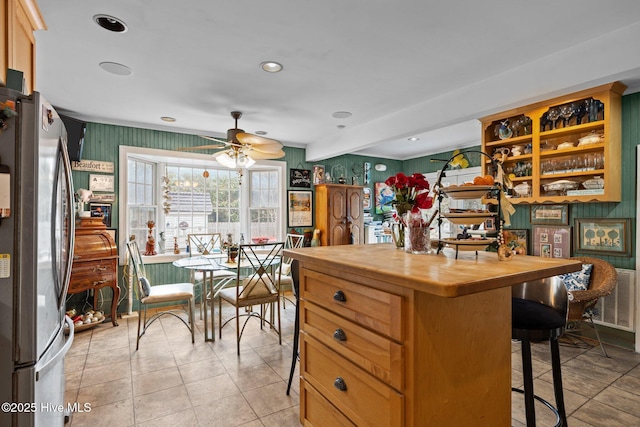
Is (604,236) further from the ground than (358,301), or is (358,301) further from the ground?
(604,236)

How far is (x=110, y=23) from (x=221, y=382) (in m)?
2.59

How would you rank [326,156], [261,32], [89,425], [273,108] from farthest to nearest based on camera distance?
[326,156] < [273,108] < [261,32] < [89,425]

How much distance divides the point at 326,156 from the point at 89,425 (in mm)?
4152

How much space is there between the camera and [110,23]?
2109 mm

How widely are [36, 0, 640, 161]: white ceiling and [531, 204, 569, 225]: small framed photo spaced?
4.05 feet

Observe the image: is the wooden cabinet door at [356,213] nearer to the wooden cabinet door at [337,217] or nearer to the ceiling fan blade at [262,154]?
the wooden cabinet door at [337,217]

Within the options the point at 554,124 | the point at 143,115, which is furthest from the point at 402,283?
the point at 143,115

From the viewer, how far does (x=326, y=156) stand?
5.23 metres

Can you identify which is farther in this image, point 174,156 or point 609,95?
point 174,156

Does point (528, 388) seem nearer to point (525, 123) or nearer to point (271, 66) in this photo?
point (271, 66)

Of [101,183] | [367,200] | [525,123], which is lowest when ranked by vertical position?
[367,200]

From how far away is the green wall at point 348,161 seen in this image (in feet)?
10.1

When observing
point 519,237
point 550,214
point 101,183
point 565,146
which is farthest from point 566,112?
point 101,183

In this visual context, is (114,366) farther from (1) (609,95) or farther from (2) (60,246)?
(1) (609,95)
